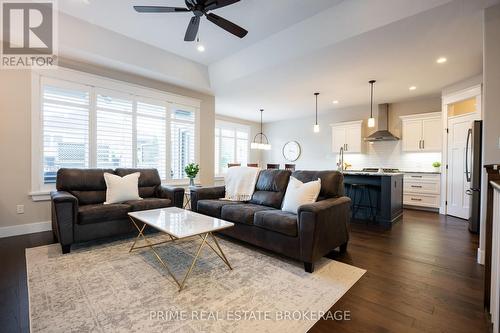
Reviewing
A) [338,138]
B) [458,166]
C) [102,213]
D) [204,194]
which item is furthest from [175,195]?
[458,166]

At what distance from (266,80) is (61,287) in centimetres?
429

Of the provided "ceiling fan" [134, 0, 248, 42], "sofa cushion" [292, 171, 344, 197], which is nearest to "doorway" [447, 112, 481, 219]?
"sofa cushion" [292, 171, 344, 197]

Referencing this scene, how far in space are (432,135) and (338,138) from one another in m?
2.26

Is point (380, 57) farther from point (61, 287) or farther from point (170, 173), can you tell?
point (61, 287)

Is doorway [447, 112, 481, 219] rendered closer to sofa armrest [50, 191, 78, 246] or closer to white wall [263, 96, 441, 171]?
white wall [263, 96, 441, 171]

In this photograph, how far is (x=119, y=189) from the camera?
3.38m

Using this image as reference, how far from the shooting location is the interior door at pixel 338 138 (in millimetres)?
6910

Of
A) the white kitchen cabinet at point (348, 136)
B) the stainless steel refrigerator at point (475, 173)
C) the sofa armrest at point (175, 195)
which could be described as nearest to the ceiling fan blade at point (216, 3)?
the sofa armrest at point (175, 195)

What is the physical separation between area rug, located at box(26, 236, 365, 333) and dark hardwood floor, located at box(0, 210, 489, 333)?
10 centimetres

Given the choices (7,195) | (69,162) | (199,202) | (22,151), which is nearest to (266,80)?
(199,202)

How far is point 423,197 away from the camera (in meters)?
5.44

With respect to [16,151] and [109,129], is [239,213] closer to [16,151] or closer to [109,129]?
[109,129]

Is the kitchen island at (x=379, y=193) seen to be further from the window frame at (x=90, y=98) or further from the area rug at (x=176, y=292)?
the window frame at (x=90, y=98)

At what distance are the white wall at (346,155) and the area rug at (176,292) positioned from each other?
16.0 feet
